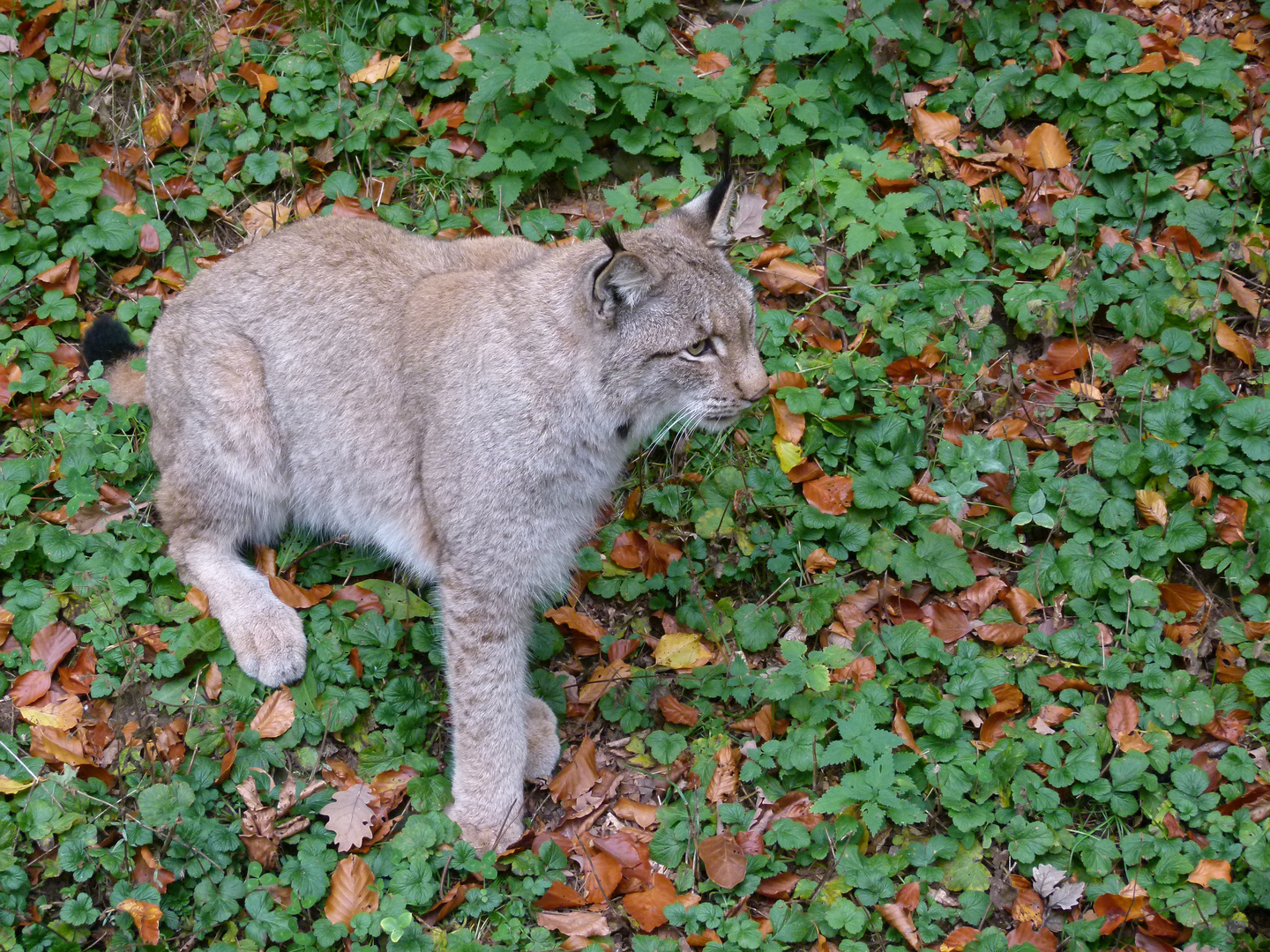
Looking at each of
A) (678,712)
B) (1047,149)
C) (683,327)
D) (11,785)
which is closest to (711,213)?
(683,327)

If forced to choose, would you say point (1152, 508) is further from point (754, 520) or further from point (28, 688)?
point (28, 688)

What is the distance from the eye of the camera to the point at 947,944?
347cm

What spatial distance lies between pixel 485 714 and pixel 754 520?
141cm

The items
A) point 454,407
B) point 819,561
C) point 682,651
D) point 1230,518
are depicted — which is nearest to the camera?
point 454,407

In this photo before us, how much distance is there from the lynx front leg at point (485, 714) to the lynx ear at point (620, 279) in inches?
45.6

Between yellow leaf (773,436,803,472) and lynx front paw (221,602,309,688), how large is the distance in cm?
212

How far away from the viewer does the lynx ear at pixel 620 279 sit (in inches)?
136

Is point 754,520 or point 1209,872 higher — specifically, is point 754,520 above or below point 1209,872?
above

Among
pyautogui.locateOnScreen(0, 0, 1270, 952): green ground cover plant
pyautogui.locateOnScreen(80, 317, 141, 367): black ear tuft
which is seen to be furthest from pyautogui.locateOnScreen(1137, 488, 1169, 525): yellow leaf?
pyautogui.locateOnScreen(80, 317, 141, 367): black ear tuft

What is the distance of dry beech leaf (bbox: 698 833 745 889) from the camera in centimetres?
364

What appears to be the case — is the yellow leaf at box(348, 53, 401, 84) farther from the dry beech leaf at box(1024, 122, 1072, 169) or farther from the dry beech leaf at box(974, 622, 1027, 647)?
the dry beech leaf at box(974, 622, 1027, 647)

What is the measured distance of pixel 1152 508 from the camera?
168 inches

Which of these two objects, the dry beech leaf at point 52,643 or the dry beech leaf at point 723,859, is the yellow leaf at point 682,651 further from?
the dry beech leaf at point 52,643

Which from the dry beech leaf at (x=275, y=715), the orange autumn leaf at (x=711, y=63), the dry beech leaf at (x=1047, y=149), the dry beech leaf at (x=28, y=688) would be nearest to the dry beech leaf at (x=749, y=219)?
the orange autumn leaf at (x=711, y=63)
